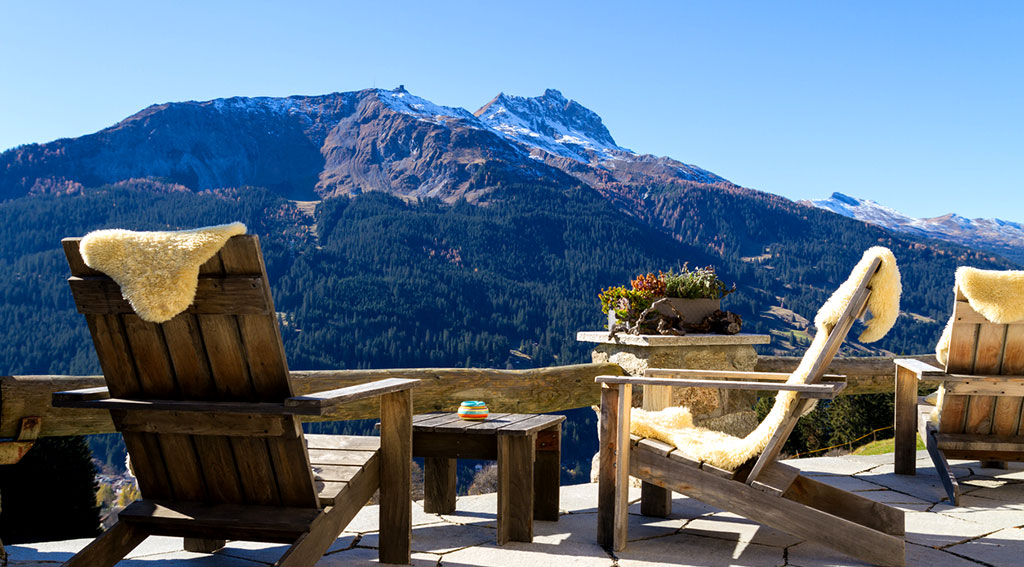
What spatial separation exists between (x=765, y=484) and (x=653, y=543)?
58 cm

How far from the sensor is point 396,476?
2.63 m

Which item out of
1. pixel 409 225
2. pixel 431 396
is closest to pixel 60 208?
pixel 409 225

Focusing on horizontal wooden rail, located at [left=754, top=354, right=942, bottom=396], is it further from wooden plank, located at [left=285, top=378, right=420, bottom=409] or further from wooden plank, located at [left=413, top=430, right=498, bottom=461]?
wooden plank, located at [left=285, top=378, right=420, bottom=409]

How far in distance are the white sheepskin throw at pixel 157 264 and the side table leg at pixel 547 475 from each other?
173 centimetres

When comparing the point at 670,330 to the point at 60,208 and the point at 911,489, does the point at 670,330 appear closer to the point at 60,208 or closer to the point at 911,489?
the point at 911,489

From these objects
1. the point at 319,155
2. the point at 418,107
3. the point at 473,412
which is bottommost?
the point at 473,412

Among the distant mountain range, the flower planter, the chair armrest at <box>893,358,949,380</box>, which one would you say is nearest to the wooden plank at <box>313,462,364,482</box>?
→ the flower planter

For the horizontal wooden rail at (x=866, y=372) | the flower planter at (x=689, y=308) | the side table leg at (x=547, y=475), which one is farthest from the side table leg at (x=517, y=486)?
the horizontal wooden rail at (x=866, y=372)

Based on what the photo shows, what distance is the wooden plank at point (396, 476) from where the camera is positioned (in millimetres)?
2580

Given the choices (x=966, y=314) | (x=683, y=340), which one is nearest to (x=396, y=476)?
(x=683, y=340)

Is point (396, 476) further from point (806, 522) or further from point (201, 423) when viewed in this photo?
point (806, 522)

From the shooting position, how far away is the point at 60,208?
4146 inches

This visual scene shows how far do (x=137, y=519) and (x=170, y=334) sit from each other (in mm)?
633

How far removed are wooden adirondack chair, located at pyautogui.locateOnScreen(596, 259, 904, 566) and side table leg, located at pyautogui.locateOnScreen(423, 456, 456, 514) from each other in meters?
0.80
